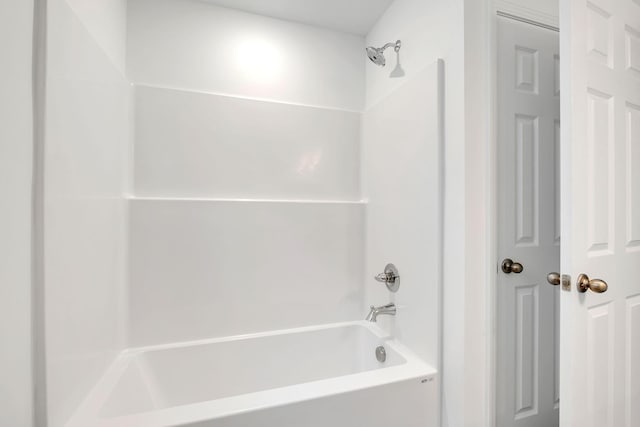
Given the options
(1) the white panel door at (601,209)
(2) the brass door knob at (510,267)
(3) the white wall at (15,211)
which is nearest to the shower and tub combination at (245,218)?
A: (3) the white wall at (15,211)

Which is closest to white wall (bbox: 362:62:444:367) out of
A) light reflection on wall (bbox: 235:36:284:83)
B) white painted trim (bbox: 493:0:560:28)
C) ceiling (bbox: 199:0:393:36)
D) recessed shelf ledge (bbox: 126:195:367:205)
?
recessed shelf ledge (bbox: 126:195:367:205)

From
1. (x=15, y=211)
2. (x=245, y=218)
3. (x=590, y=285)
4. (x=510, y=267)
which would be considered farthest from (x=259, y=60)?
(x=590, y=285)

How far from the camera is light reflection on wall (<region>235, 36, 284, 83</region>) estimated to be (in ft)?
6.20

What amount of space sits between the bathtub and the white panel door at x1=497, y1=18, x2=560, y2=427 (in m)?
0.42

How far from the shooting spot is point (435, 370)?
4.33ft

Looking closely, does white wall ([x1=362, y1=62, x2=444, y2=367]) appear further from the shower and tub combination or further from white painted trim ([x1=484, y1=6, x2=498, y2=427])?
white painted trim ([x1=484, y1=6, x2=498, y2=427])

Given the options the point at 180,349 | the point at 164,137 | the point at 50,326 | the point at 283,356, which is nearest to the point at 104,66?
the point at 164,137

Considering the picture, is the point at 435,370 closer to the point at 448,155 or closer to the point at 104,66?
the point at 448,155

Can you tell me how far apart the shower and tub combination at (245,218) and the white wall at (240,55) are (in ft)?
0.03

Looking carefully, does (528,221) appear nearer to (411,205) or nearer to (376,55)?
(411,205)

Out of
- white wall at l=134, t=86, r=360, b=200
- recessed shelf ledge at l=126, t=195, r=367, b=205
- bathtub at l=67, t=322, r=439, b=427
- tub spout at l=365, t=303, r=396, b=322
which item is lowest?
bathtub at l=67, t=322, r=439, b=427

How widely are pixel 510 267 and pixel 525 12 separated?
3.80ft

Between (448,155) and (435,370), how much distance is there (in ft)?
3.17

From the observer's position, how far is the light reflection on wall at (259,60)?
1.89 m
